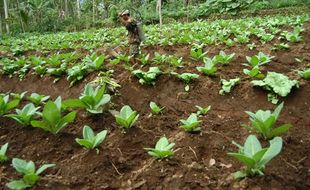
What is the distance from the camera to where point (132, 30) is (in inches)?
244

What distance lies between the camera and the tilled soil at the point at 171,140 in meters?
2.66

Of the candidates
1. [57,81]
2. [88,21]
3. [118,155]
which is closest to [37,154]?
[118,155]

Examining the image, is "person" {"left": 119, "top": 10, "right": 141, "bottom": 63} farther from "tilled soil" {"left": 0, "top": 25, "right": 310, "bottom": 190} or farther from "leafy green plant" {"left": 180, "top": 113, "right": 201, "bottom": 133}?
"leafy green plant" {"left": 180, "top": 113, "right": 201, "bottom": 133}

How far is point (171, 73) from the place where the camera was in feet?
16.2

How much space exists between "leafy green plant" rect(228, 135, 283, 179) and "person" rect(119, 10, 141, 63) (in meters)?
3.84

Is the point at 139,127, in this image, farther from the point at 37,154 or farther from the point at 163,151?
the point at 37,154

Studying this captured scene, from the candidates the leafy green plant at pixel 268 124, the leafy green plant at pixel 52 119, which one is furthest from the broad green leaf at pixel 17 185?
the leafy green plant at pixel 268 124

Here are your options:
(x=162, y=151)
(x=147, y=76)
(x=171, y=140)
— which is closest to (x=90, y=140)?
(x=162, y=151)

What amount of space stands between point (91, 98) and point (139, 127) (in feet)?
1.86

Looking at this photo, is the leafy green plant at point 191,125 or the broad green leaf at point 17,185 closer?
the broad green leaf at point 17,185

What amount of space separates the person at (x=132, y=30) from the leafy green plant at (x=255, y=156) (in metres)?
3.84

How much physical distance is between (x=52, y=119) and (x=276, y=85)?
102 inches

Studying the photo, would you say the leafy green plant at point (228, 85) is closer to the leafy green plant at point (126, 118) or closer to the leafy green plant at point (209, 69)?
the leafy green plant at point (209, 69)

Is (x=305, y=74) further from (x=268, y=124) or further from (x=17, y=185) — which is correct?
(x=17, y=185)
